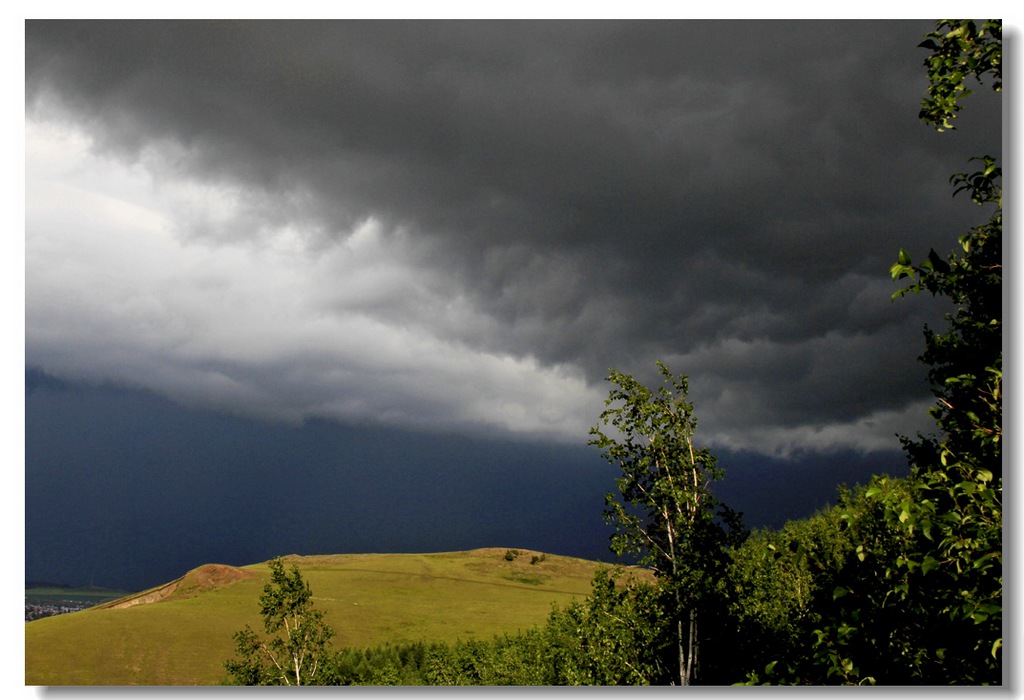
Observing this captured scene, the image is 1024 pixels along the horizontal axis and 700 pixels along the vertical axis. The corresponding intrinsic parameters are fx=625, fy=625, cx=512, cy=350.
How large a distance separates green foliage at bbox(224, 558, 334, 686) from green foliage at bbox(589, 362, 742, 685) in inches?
220

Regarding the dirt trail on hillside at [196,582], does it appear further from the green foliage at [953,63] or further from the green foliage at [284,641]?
the green foliage at [953,63]

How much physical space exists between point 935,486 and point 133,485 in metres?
13.3

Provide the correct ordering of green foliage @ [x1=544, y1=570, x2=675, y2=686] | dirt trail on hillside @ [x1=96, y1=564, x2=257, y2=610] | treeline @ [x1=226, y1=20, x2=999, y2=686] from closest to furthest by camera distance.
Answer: treeline @ [x1=226, y1=20, x2=999, y2=686] → green foliage @ [x1=544, y1=570, x2=675, y2=686] → dirt trail on hillside @ [x1=96, y1=564, x2=257, y2=610]

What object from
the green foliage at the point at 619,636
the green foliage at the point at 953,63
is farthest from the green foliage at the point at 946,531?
the green foliage at the point at 619,636

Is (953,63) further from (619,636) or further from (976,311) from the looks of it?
(619,636)

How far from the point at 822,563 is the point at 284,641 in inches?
405

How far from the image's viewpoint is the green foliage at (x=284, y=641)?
932 cm

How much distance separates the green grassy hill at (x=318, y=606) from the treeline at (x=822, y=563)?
70cm

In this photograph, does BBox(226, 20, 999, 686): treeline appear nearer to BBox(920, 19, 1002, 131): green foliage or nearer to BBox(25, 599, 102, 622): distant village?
BBox(920, 19, 1002, 131): green foliage

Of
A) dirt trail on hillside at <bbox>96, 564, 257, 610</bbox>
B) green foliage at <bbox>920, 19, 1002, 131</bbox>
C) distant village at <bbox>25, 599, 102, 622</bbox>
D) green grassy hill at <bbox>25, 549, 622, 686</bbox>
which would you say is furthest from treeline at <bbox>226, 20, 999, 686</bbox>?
distant village at <bbox>25, 599, 102, 622</bbox>

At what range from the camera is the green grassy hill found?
530cm

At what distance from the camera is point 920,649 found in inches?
138

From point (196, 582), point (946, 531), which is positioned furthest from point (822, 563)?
point (196, 582)
